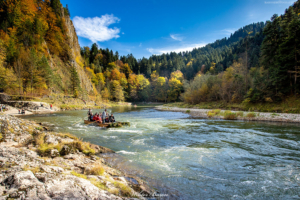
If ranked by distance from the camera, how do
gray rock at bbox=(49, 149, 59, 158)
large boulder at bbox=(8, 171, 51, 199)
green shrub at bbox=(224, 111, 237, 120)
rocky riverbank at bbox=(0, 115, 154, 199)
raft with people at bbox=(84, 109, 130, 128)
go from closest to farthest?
large boulder at bbox=(8, 171, 51, 199) → rocky riverbank at bbox=(0, 115, 154, 199) → gray rock at bbox=(49, 149, 59, 158) → raft with people at bbox=(84, 109, 130, 128) → green shrub at bbox=(224, 111, 237, 120)

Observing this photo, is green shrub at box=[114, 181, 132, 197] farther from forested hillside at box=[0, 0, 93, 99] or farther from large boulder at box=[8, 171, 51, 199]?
forested hillside at box=[0, 0, 93, 99]

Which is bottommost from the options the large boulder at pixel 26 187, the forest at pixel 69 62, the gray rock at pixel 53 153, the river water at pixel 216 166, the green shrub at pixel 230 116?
the river water at pixel 216 166

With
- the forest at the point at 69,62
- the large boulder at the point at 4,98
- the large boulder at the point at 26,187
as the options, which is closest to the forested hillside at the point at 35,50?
the forest at the point at 69,62

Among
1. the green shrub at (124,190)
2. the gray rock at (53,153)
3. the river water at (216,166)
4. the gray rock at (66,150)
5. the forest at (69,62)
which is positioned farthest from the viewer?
the forest at (69,62)

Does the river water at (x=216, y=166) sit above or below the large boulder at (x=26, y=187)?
below

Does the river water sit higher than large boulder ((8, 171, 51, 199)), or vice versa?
large boulder ((8, 171, 51, 199))

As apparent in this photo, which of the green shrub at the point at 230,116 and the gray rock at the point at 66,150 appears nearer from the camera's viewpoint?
the gray rock at the point at 66,150

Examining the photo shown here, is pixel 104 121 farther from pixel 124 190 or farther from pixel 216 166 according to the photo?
pixel 124 190

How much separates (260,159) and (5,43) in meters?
49.7

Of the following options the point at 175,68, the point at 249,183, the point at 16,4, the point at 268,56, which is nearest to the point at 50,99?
the point at 16,4

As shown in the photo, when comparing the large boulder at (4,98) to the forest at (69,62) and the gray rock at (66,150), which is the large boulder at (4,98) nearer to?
the forest at (69,62)

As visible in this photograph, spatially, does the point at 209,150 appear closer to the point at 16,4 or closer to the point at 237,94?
the point at 237,94

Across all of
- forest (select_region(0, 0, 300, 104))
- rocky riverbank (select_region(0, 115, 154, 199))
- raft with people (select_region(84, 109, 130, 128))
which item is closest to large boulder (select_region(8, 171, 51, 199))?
rocky riverbank (select_region(0, 115, 154, 199))

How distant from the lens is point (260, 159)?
26.0 ft
